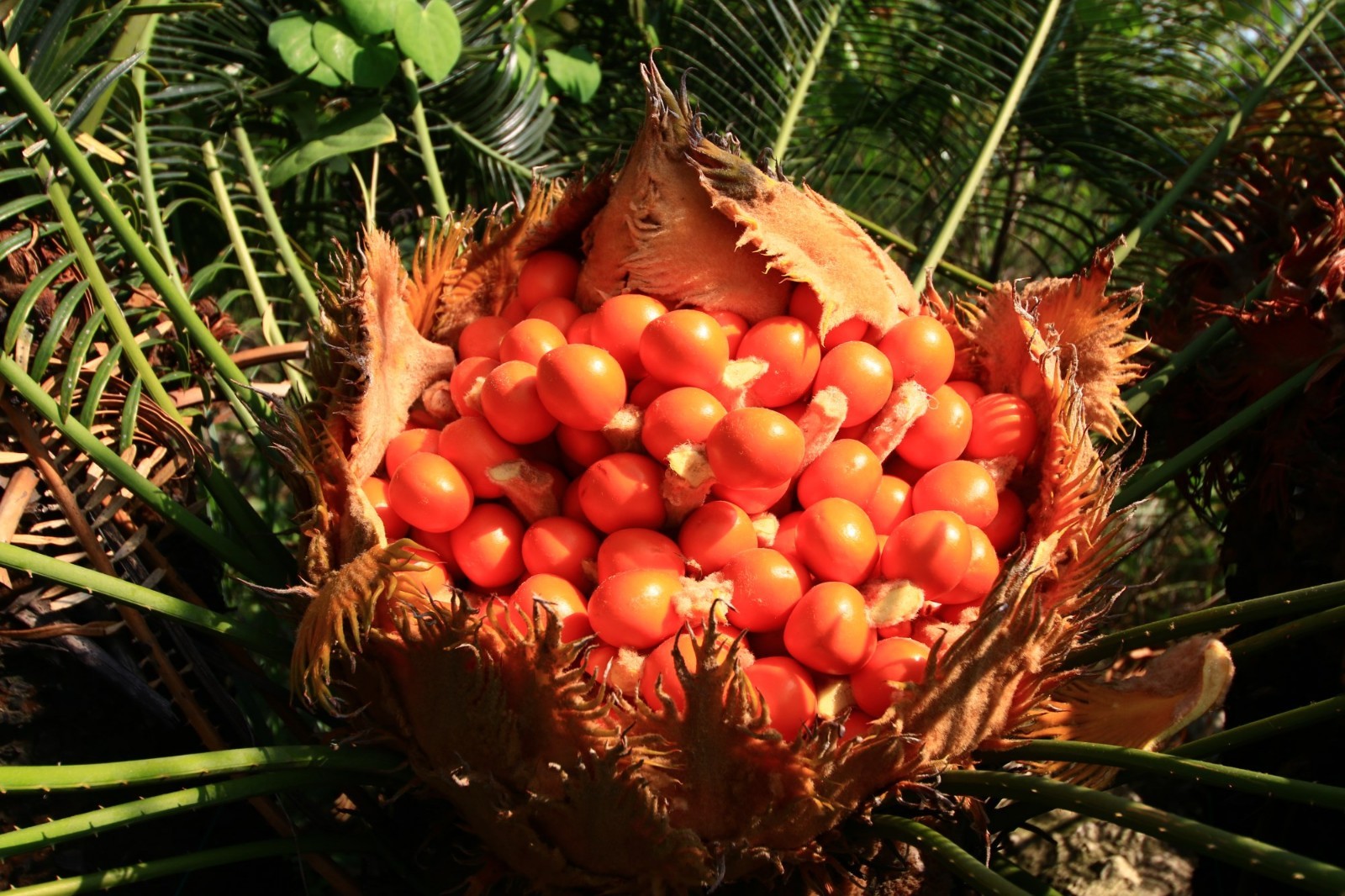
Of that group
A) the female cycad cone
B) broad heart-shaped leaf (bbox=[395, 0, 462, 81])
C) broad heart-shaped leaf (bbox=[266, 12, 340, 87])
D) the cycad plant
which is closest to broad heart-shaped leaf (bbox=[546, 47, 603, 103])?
the cycad plant

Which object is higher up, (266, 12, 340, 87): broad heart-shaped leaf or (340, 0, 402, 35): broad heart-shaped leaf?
(340, 0, 402, 35): broad heart-shaped leaf

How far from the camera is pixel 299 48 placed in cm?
202

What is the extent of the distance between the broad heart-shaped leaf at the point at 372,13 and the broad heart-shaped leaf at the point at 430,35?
0.02 meters

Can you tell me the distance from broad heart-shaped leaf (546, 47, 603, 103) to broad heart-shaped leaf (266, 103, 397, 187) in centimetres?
46

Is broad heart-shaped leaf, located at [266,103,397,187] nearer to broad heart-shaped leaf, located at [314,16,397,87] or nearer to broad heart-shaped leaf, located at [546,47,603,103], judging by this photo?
broad heart-shaped leaf, located at [314,16,397,87]

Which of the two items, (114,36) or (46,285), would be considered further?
(114,36)

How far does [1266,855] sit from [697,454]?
757mm

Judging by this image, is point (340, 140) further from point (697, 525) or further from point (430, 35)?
point (697, 525)

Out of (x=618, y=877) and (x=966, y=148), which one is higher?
(x=966, y=148)

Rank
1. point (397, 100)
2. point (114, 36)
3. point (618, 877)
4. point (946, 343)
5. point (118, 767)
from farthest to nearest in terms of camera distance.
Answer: point (397, 100)
point (114, 36)
point (946, 343)
point (618, 877)
point (118, 767)

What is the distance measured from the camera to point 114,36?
6.48 feet

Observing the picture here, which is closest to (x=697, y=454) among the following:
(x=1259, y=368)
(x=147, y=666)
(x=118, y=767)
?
(x=118, y=767)

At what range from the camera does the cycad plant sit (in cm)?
126

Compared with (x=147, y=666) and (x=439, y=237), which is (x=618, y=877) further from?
(x=439, y=237)
